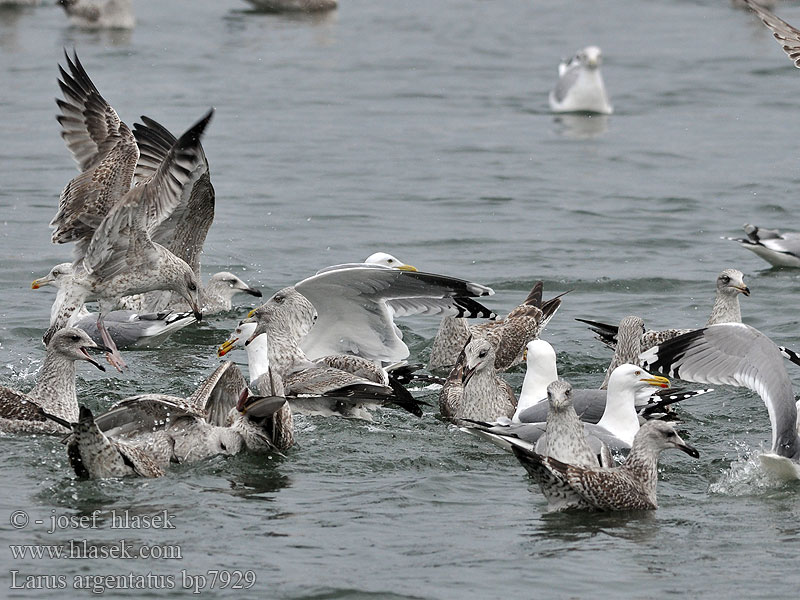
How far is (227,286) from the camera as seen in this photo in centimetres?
1246

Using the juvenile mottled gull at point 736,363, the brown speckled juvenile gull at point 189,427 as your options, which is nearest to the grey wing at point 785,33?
the juvenile mottled gull at point 736,363

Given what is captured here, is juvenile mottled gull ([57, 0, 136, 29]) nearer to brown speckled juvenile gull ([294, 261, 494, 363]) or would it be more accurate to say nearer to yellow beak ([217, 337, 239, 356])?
brown speckled juvenile gull ([294, 261, 494, 363])

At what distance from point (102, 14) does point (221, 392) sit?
19144 millimetres

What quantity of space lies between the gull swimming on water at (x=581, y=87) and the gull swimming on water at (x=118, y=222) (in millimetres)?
10070

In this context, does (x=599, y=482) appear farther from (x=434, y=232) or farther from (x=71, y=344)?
(x=434, y=232)

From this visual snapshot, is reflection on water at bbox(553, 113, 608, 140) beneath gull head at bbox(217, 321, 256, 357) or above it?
beneath

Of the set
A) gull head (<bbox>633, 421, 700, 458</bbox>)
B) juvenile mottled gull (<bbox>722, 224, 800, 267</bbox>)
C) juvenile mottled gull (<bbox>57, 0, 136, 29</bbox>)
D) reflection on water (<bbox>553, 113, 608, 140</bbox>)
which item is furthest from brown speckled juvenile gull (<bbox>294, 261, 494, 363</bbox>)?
juvenile mottled gull (<bbox>57, 0, 136, 29</bbox>)

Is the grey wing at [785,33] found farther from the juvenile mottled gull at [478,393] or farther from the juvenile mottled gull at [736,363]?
the juvenile mottled gull at [478,393]

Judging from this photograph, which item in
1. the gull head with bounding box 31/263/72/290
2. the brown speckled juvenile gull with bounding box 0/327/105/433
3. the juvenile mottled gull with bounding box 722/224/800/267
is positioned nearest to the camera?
the brown speckled juvenile gull with bounding box 0/327/105/433

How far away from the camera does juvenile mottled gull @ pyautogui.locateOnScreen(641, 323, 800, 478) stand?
26.5 feet

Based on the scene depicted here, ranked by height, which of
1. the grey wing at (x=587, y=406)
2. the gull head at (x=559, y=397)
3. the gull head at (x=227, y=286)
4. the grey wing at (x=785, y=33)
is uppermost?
the grey wing at (x=785, y=33)

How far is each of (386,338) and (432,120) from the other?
1093 centimetres

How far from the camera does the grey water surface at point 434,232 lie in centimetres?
670

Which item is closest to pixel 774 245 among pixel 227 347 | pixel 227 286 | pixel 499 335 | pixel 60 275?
pixel 499 335
